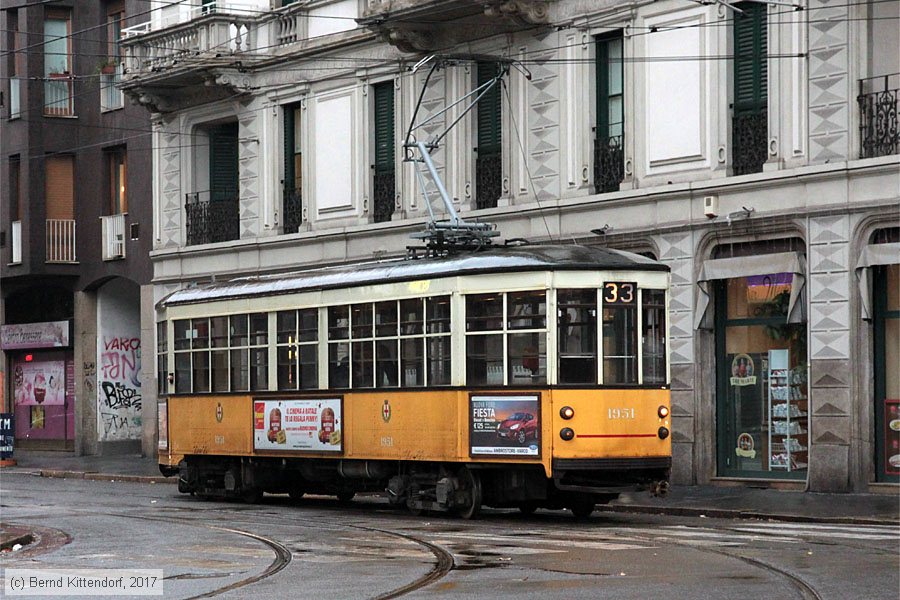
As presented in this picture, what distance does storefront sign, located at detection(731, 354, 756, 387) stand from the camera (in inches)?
988

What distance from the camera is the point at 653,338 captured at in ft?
64.6

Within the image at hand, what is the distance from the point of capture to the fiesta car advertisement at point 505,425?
19.2m

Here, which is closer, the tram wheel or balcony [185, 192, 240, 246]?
the tram wheel

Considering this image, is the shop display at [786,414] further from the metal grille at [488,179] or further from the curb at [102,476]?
the curb at [102,476]

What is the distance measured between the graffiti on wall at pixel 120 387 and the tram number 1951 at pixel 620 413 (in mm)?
22883

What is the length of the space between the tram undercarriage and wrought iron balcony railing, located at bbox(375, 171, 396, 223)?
8.55 m

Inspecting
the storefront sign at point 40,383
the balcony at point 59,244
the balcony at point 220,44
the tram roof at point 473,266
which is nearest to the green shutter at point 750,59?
the tram roof at point 473,266

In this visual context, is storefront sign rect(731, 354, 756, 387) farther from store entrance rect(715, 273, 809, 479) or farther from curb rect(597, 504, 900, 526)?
curb rect(597, 504, 900, 526)

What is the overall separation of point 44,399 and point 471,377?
25.0 m

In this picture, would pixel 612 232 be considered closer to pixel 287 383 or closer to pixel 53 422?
pixel 287 383

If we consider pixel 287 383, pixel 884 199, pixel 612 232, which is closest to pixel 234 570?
pixel 287 383

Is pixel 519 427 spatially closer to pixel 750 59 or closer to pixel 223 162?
pixel 750 59

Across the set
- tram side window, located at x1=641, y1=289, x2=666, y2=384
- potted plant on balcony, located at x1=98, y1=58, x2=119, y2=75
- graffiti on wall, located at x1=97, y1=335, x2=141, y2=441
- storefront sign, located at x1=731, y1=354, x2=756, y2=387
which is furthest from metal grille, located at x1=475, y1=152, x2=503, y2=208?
graffiti on wall, located at x1=97, y1=335, x2=141, y2=441

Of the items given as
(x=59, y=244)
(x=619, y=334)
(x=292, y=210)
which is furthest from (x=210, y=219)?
(x=619, y=334)
